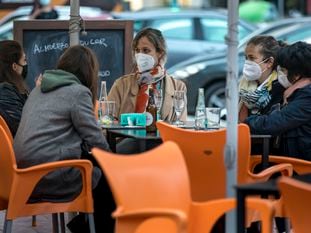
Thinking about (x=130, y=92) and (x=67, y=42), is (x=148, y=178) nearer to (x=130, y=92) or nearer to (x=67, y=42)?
(x=130, y=92)

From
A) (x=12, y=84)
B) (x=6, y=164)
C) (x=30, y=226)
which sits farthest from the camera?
(x=30, y=226)

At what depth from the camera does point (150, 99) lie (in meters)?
6.61

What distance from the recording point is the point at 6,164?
546cm

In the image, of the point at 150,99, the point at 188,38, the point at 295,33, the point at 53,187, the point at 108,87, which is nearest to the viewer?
the point at 53,187

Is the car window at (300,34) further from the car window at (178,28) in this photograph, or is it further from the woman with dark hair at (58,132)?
the woman with dark hair at (58,132)

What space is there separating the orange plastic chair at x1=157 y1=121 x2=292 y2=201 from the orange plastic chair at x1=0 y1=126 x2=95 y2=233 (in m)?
0.52

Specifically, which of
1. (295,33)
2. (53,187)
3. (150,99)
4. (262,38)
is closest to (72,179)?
(53,187)

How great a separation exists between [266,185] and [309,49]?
195 cm

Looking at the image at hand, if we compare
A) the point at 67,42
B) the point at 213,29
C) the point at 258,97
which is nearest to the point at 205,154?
the point at 258,97

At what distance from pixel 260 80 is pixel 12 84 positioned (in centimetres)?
162

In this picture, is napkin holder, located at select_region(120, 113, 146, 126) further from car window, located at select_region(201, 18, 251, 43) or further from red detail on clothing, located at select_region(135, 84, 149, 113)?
car window, located at select_region(201, 18, 251, 43)

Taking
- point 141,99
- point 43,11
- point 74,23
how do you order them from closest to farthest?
point 141,99
point 74,23
point 43,11

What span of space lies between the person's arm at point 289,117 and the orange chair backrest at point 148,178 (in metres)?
1.55

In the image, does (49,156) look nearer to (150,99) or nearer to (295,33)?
(150,99)
